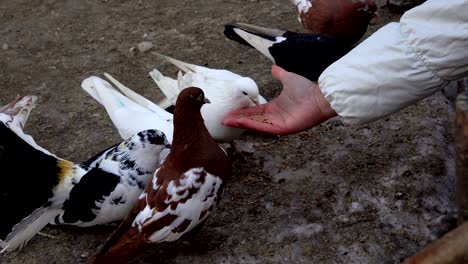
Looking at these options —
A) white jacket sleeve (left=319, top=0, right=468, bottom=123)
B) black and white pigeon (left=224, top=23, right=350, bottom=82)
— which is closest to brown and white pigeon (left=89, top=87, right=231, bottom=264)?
white jacket sleeve (left=319, top=0, right=468, bottom=123)

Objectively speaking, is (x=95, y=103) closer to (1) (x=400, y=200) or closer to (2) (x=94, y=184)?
(2) (x=94, y=184)

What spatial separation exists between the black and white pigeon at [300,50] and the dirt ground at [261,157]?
25 centimetres

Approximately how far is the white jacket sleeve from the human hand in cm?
27

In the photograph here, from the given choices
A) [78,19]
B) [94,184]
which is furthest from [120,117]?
[78,19]

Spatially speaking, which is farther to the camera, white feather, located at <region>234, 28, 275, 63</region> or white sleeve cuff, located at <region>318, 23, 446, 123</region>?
white feather, located at <region>234, 28, 275, 63</region>

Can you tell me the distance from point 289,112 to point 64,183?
3.74 feet

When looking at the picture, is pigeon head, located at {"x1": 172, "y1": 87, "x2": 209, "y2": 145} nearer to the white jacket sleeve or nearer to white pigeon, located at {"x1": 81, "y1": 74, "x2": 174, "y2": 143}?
white pigeon, located at {"x1": 81, "y1": 74, "x2": 174, "y2": 143}

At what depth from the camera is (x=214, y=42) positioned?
15.6 feet

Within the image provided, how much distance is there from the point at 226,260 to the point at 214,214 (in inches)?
13.8

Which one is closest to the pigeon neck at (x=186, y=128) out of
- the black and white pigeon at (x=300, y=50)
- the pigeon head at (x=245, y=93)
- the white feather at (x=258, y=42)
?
the pigeon head at (x=245, y=93)

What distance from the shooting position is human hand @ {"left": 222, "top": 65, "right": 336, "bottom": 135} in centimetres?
277

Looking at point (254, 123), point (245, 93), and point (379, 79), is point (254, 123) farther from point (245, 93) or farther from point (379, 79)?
point (379, 79)

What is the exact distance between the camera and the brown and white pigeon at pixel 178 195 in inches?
102

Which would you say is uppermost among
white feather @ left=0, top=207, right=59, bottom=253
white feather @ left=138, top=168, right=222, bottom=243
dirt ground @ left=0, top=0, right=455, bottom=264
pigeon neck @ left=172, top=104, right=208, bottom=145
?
pigeon neck @ left=172, top=104, right=208, bottom=145
